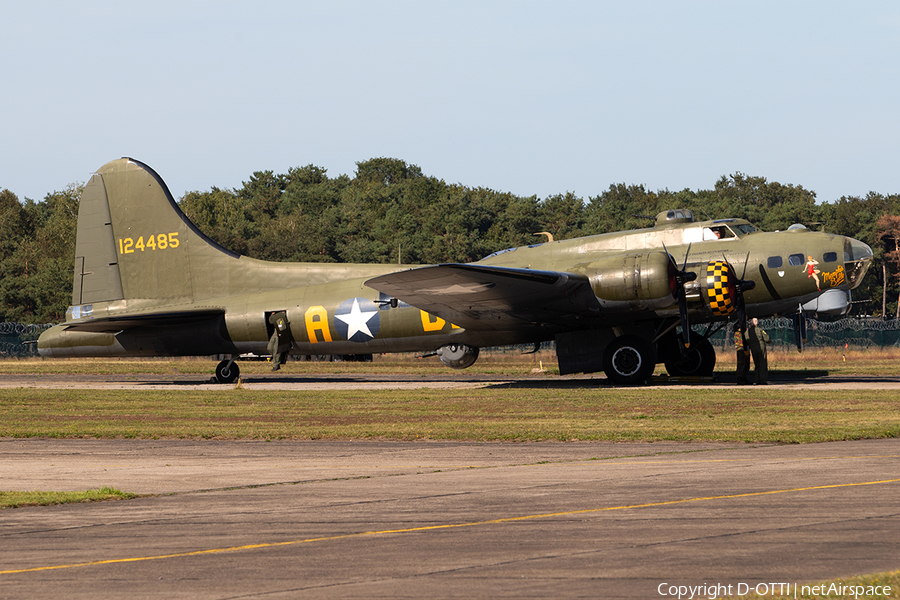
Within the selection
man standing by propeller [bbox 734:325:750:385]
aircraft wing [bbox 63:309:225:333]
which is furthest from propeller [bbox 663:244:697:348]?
aircraft wing [bbox 63:309:225:333]

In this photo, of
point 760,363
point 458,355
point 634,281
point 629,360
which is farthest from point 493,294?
point 760,363

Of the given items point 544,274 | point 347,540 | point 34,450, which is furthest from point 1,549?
point 544,274

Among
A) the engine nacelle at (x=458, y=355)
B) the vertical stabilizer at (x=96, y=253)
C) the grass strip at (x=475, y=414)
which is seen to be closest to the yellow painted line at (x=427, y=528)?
the grass strip at (x=475, y=414)

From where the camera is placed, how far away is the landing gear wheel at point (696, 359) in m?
31.5

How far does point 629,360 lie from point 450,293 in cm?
578

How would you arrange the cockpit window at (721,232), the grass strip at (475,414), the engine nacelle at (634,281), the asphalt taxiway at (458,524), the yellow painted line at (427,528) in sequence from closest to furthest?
the asphalt taxiway at (458,524)
the yellow painted line at (427,528)
the grass strip at (475,414)
the engine nacelle at (634,281)
the cockpit window at (721,232)

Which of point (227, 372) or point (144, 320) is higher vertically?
point (144, 320)

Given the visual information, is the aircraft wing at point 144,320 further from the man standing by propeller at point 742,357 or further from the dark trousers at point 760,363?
the dark trousers at point 760,363

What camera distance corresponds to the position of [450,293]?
1131 inches

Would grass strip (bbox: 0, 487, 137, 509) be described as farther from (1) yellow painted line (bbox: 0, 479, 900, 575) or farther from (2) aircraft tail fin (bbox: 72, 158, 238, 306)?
(2) aircraft tail fin (bbox: 72, 158, 238, 306)

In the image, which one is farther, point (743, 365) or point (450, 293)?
point (743, 365)

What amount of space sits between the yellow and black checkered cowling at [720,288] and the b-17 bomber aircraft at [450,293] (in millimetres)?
47

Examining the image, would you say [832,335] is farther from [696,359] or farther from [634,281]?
[634,281]

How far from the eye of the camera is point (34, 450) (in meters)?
16.9
